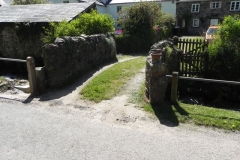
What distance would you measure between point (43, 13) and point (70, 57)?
6768 mm

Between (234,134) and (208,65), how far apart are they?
4860mm

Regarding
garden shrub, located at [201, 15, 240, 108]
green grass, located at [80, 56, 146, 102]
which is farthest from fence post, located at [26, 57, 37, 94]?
garden shrub, located at [201, 15, 240, 108]

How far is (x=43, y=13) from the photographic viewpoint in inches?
519

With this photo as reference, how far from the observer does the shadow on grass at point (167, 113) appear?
5172mm

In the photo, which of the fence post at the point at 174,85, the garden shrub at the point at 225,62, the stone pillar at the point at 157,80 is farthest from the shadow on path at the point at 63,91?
the garden shrub at the point at 225,62

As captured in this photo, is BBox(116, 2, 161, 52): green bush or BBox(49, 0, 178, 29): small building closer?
BBox(116, 2, 161, 52): green bush

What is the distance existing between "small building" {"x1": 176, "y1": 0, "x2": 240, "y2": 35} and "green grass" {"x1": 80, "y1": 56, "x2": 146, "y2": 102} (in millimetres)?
24495

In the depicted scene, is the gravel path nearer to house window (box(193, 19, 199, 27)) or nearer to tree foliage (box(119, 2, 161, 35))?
tree foliage (box(119, 2, 161, 35))

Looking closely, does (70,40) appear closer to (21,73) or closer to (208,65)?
(21,73)

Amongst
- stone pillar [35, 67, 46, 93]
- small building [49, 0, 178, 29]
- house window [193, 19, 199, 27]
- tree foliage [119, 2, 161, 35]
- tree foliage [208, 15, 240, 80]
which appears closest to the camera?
stone pillar [35, 67, 46, 93]

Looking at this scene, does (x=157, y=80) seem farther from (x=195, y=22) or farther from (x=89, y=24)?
(x=195, y=22)

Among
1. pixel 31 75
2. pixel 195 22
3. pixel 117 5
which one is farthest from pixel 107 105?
pixel 195 22

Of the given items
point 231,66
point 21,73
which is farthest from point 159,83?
point 21,73

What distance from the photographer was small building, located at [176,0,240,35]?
99.2ft
